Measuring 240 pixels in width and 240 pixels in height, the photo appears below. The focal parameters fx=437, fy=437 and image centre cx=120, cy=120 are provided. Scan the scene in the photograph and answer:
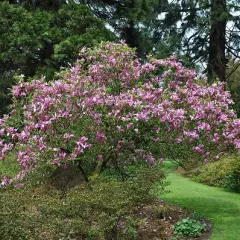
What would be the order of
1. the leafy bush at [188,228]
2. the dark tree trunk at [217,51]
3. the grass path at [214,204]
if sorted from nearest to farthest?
1. the leafy bush at [188,228]
2. the grass path at [214,204]
3. the dark tree trunk at [217,51]

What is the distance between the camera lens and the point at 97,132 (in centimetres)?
754

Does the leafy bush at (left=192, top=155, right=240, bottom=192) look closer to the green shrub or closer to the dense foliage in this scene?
the green shrub

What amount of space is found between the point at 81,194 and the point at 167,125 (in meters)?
2.24

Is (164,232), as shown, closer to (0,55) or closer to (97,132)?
(97,132)

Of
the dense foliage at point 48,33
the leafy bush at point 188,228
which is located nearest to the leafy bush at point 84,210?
the leafy bush at point 188,228

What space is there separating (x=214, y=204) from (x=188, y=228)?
302cm

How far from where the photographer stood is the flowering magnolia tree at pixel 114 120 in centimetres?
743

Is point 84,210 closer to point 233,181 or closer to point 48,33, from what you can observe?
point 233,181

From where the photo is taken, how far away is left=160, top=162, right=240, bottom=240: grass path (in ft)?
26.3

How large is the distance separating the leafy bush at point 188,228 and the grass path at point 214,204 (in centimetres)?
27

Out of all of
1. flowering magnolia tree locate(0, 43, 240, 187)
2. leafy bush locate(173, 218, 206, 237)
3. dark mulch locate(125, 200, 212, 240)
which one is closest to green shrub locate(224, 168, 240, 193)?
dark mulch locate(125, 200, 212, 240)

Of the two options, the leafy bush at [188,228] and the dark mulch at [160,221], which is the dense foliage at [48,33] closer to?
the dark mulch at [160,221]

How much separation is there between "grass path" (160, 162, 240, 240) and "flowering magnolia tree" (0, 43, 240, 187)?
1325 mm

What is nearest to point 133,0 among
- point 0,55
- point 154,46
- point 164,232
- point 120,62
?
point 154,46
